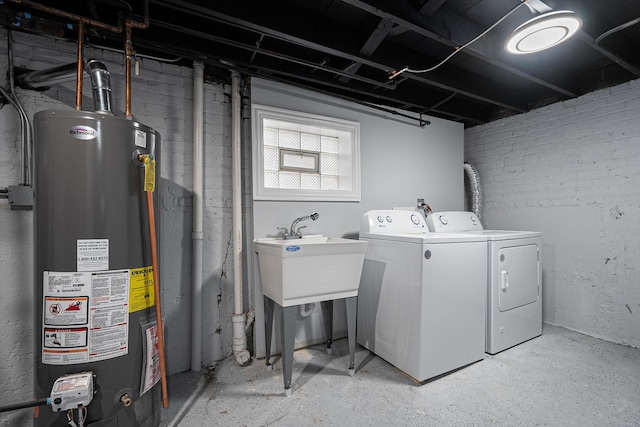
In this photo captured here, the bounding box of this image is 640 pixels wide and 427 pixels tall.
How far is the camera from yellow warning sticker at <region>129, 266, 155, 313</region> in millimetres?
1158

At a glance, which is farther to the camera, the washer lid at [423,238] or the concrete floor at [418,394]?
the washer lid at [423,238]

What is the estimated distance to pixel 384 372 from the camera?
1.81 metres

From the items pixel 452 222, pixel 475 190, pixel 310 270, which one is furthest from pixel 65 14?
pixel 475 190

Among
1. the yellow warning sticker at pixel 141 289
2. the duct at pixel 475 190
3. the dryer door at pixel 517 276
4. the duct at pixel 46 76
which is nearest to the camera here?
the yellow warning sticker at pixel 141 289

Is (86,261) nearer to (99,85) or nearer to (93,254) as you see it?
(93,254)

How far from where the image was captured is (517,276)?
2131 mm

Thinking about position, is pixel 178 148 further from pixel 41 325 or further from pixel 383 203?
pixel 383 203

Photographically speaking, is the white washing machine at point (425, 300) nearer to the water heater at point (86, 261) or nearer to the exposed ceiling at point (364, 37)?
the exposed ceiling at point (364, 37)

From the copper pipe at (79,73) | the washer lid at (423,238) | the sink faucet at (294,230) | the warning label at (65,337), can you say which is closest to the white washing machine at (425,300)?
the washer lid at (423,238)

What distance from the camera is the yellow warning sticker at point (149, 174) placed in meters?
1.20

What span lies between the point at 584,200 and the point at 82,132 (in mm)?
3507

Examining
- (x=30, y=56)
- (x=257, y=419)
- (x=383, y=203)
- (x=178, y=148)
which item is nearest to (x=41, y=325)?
(x=257, y=419)

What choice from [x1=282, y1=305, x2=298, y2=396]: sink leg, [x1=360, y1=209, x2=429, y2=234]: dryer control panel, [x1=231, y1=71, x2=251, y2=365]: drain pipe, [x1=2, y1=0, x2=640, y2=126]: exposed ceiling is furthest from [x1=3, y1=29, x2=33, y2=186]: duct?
[x1=360, y1=209, x2=429, y2=234]: dryer control panel

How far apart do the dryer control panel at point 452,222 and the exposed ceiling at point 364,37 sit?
109cm
